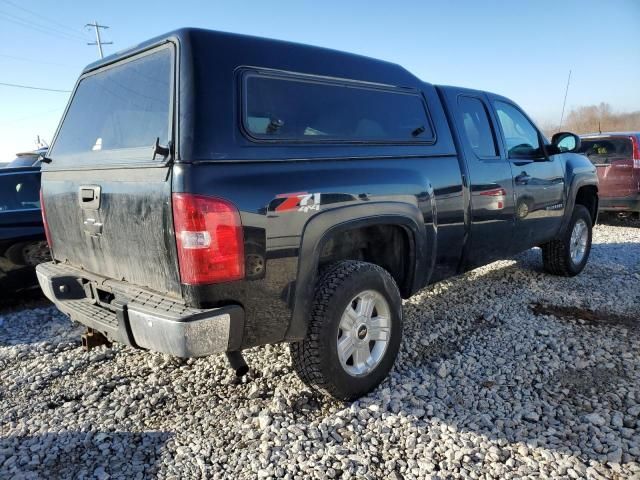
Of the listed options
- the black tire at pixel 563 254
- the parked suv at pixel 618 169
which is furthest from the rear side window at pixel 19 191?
the parked suv at pixel 618 169

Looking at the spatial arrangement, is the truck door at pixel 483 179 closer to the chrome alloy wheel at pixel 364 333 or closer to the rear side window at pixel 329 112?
the rear side window at pixel 329 112

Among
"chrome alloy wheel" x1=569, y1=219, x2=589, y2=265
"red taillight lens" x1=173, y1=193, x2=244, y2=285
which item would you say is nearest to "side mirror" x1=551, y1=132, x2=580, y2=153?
"chrome alloy wheel" x1=569, y1=219, x2=589, y2=265

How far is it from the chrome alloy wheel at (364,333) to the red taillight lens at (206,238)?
2.83 feet

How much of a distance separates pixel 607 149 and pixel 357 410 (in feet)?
26.8

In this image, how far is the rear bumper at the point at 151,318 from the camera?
2.10 metres

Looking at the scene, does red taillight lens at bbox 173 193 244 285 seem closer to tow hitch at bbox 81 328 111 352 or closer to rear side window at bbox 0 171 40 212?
tow hitch at bbox 81 328 111 352

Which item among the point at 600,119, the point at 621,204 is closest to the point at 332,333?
the point at 621,204

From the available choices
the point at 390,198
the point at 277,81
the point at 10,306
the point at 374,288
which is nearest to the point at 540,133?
the point at 390,198

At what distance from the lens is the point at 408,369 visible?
3.20 metres

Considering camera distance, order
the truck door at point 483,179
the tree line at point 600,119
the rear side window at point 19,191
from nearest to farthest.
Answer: the truck door at point 483,179 < the rear side window at point 19,191 < the tree line at point 600,119

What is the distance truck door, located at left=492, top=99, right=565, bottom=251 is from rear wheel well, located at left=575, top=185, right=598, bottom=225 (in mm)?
813

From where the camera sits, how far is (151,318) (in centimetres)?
219

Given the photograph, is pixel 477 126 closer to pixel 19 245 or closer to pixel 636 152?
pixel 19 245

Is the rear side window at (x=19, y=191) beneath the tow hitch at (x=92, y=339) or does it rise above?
above
